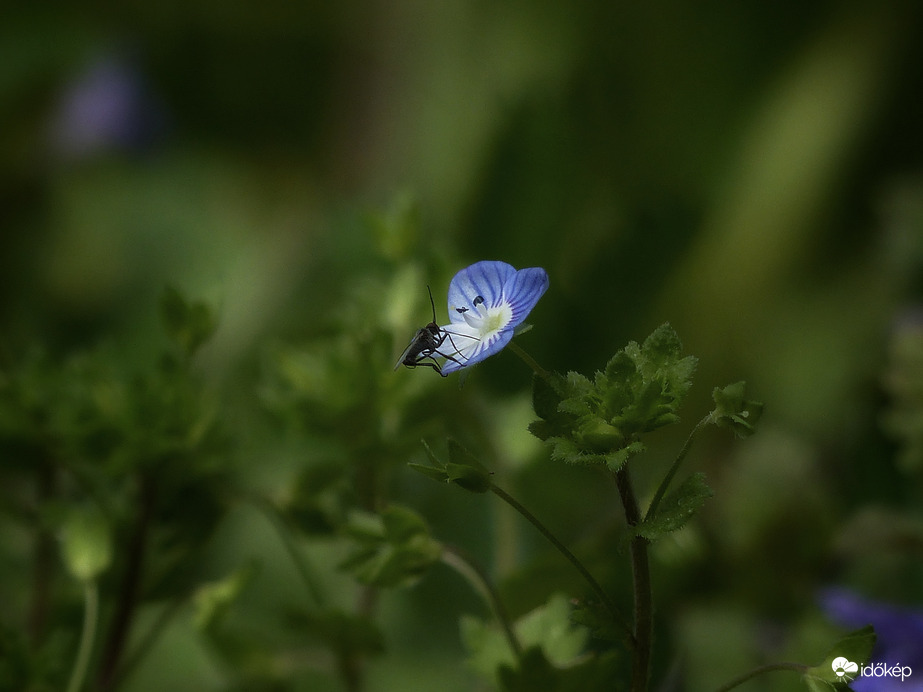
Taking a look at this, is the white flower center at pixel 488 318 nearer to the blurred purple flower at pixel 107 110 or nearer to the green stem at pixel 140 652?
the green stem at pixel 140 652

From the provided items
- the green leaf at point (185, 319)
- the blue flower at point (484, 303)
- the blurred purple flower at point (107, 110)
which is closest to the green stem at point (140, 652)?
the green leaf at point (185, 319)

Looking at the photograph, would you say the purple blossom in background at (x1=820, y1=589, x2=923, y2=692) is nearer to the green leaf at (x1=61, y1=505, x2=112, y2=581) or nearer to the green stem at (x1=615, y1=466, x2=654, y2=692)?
the green stem at (x1=615, y1=466, x2=654, y2=692)

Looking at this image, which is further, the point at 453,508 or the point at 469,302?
the point at 453,508

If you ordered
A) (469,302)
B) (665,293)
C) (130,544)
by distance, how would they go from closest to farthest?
(469,302), (130,544), (665,293)

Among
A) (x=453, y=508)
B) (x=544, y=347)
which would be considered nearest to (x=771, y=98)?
(x=544, y=347)

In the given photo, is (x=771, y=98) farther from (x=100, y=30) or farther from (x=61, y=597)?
(x=100, y=30)

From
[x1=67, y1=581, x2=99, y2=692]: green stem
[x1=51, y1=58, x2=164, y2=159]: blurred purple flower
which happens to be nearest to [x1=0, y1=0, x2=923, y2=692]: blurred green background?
[x1=51, y1=58, x2=164, y2=159]: blurred purple flower

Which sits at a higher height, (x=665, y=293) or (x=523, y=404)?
(x=665, y=293)
